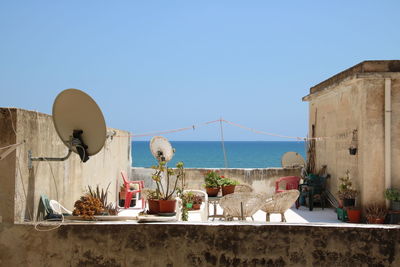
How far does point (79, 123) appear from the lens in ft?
14.5

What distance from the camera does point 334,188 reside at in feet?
35.7

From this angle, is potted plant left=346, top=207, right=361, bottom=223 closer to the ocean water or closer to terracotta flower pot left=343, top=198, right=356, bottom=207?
terracotta flower pot left=343, top=198, right=356, bottom=207

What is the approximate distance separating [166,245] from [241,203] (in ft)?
10.5

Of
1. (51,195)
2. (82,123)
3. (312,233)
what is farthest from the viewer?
(51,195)

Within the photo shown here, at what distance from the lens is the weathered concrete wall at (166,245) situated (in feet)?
13.1

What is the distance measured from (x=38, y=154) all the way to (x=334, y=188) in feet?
26.1

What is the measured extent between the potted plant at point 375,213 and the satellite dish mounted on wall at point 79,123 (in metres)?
6.15

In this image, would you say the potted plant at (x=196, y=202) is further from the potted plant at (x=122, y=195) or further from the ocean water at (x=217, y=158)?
the ocean water at (x=217, y=158)

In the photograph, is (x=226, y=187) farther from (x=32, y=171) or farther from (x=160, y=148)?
(x=32, y=171)

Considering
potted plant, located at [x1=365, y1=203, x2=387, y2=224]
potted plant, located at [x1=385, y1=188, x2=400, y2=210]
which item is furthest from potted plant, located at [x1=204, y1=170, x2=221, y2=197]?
potted plant, located at [x1=385, y1=188, x2=400, y2=210]

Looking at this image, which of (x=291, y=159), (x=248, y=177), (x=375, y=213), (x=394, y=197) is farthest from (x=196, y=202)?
(x=291, y=159)

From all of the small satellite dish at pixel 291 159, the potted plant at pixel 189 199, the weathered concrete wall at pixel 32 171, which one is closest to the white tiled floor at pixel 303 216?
the potted plant at pixel 189 199

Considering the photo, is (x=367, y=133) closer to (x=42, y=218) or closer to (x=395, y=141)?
(x=395, y=141)

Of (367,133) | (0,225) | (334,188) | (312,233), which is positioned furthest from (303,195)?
(0,225)
